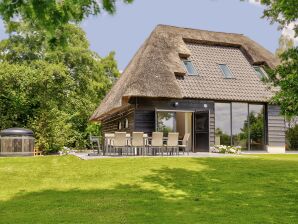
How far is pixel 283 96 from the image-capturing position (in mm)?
11039

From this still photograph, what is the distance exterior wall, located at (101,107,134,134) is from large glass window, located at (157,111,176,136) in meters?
1.40

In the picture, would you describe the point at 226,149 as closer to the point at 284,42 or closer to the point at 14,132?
Result: the point at 14,132

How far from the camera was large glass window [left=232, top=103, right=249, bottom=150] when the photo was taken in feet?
65.7

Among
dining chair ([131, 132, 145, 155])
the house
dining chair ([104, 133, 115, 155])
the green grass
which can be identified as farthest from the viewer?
the house

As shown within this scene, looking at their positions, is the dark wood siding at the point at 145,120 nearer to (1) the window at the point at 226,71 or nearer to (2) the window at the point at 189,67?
(2) the window at the point at 189,67

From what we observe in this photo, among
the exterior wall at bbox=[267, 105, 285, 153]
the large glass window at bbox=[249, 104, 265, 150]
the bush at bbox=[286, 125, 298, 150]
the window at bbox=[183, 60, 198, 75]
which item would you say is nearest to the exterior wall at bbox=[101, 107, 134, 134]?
the window at bbox=[183, 60, 198, 75]

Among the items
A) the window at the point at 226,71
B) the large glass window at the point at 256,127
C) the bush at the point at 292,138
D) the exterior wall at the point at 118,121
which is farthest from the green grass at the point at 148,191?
the bush at the point at 292,138

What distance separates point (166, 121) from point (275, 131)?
6129 millimetres

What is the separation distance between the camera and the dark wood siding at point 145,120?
60.3 feet

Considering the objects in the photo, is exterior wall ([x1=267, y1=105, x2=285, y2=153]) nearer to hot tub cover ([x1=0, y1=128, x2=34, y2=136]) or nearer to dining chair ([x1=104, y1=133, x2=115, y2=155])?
dining chair ([x1=104, y1=133, x2=115, y2=155])

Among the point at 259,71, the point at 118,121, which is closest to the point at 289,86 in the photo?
the point at 259,71

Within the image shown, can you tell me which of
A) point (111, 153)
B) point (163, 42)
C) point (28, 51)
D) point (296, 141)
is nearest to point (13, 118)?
point (111, 153)

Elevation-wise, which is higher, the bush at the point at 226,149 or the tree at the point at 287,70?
the tree at the point at 287,70

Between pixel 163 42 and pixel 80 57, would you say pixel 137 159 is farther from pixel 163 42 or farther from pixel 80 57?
pixel 80 57
